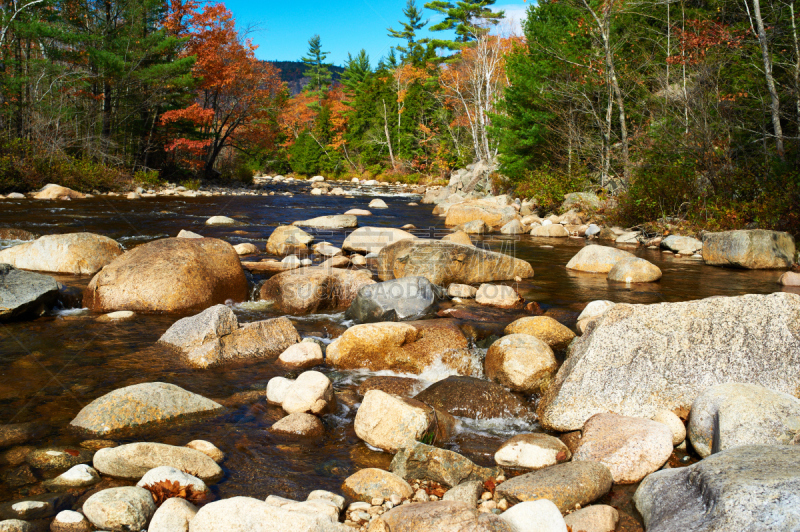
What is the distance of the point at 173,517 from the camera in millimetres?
2771

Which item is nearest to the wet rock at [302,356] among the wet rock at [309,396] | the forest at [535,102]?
the wet rock at [309,396]

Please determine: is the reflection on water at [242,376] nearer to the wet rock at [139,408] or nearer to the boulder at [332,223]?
the wet rock at [139,408]

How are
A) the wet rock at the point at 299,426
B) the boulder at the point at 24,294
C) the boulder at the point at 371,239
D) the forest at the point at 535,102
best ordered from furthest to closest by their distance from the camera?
the forest at the point at 535,102 < the boulder at the point at 371,239 < the boulder at the point at 24,294 < the wet rock at the point at 299,426

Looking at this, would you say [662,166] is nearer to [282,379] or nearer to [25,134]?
[282,379]

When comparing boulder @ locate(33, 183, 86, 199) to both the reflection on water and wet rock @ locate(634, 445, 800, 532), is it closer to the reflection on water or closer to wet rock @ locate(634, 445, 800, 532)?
the reflection on water

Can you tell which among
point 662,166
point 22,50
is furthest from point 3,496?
point 22,50

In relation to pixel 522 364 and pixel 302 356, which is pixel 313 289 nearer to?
pixel 302 356

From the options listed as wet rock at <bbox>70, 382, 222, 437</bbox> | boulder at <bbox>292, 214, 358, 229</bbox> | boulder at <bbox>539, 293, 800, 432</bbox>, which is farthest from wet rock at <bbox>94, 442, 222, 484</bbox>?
boulder at <bbox>292, 214, 358, 229</bbox>

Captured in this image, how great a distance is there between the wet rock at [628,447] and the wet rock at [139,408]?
2967 millimetres

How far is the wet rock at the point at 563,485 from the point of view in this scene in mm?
3148

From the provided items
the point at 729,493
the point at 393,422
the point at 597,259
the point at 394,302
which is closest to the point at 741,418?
the point at 729,493

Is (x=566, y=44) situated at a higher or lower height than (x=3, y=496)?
higher

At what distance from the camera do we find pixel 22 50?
78.8ft

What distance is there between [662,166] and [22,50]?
2775 cm
